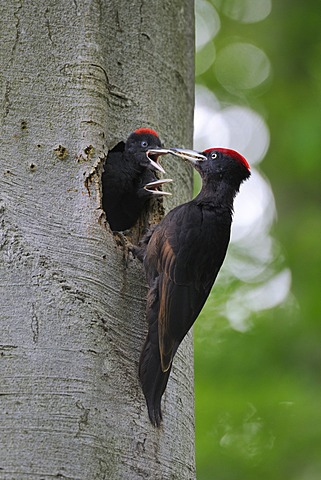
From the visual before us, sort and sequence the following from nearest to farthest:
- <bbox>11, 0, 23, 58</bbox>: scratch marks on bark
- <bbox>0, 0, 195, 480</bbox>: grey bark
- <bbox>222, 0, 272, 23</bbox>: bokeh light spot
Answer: <bbox>0, 0, 195, 480</bbox>: grey bark, <bbox>11, 0, 23, 58</bbox>: scratch marks on bark, <bbox>222, 0, 272, 23</bbox>: bokeh light spot

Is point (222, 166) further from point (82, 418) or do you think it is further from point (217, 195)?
point (82, 418)

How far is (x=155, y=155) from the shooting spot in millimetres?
3596

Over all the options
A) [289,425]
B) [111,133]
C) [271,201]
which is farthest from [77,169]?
[271,201]

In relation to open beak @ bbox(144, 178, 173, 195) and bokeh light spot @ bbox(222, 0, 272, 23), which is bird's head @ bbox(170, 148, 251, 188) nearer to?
open beak @ bbox(144, 178, 173, 195)

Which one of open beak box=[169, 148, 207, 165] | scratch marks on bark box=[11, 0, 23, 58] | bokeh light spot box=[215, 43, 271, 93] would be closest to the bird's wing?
open beak box=[169, 148, 207, 165]

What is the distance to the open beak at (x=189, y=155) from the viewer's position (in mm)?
3508

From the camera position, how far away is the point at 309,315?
5.40 metres

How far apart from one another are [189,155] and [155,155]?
0.15 meters

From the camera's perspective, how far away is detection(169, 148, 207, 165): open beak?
3.51 meters

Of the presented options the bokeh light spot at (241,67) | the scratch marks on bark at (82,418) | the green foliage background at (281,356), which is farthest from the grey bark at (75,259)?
the bokeh light spot at (241,67)

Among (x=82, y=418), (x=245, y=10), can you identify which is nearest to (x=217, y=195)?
(x=82, y=418)

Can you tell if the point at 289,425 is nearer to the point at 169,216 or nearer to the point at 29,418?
the point at 169,216

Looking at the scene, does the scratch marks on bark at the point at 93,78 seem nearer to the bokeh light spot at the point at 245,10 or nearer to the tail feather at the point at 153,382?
the tail feather at the point at 153,382

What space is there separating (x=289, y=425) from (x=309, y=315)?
2.62 feet
